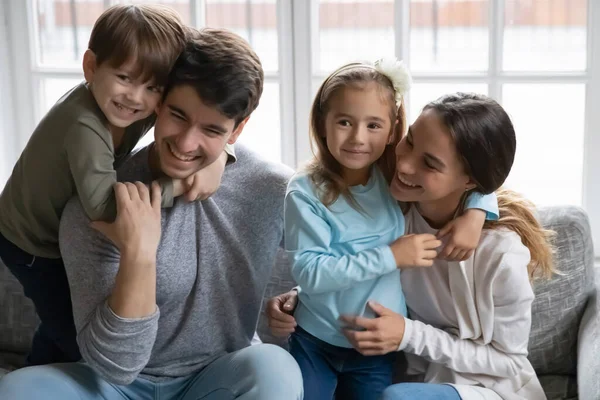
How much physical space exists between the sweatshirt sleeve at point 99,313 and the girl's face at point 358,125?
522 millimetres

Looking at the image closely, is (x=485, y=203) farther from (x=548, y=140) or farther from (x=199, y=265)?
(x=548, y=140)

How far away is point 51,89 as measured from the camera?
3.29 m

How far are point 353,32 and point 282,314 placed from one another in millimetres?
1225

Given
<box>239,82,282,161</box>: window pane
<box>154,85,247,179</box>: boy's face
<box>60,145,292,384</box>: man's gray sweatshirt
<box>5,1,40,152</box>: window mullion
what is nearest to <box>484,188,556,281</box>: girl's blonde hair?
<box>60,145,292,384</box>: man's gray sweatshirt

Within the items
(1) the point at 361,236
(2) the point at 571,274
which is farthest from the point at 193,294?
(2) the point at 571,274

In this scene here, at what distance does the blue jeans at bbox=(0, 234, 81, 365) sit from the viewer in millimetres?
2037

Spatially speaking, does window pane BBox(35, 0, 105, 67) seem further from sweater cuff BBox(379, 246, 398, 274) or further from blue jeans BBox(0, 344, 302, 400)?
sweater cuff BBox(379, 246, 398, 274)

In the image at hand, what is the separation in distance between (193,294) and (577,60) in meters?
1.46

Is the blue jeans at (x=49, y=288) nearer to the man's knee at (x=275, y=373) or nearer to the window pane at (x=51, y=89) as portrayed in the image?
the man's knee at (x=275, y=373)

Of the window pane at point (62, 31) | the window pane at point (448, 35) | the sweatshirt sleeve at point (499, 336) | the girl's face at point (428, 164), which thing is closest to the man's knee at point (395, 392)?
the sweatshirt sleeve at point (499, 336)

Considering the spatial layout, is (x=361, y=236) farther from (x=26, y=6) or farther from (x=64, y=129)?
(x=26, y=6)

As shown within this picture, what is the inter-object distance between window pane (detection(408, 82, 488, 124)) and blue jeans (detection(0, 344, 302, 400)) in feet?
4.05

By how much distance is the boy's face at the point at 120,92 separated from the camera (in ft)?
5.86

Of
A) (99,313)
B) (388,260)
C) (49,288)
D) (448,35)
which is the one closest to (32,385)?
(99,313)
